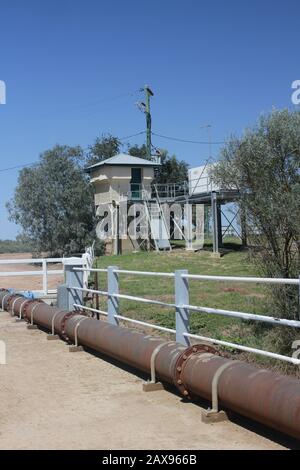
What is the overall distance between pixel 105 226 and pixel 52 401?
4134 cm

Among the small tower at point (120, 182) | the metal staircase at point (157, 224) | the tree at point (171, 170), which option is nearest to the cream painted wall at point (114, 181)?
the small tower at point (120, 182)

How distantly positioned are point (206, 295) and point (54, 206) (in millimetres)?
30834

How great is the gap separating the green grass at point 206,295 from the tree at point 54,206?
14.3 metres

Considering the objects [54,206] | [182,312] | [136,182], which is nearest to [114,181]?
[136,182]

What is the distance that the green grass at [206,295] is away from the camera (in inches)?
460

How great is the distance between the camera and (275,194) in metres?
10.1

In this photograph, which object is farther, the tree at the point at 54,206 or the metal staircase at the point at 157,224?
the tree at the point at 54,206

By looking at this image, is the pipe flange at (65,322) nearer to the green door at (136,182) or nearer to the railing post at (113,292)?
the railing post at (113,292)

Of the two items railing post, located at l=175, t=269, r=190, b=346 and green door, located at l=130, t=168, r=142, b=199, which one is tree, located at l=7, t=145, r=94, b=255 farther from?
railing post, located at l=175, t=269, r=190, b=346

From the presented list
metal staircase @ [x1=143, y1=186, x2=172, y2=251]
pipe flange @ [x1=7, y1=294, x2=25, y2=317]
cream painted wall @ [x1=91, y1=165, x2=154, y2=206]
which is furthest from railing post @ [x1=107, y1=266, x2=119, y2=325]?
cream painted wall @ [x1=91, y1=165, x2=154, y2=206]

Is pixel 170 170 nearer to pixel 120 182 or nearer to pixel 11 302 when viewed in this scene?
pixel 120 182

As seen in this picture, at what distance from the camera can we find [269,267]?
10.7 metres
